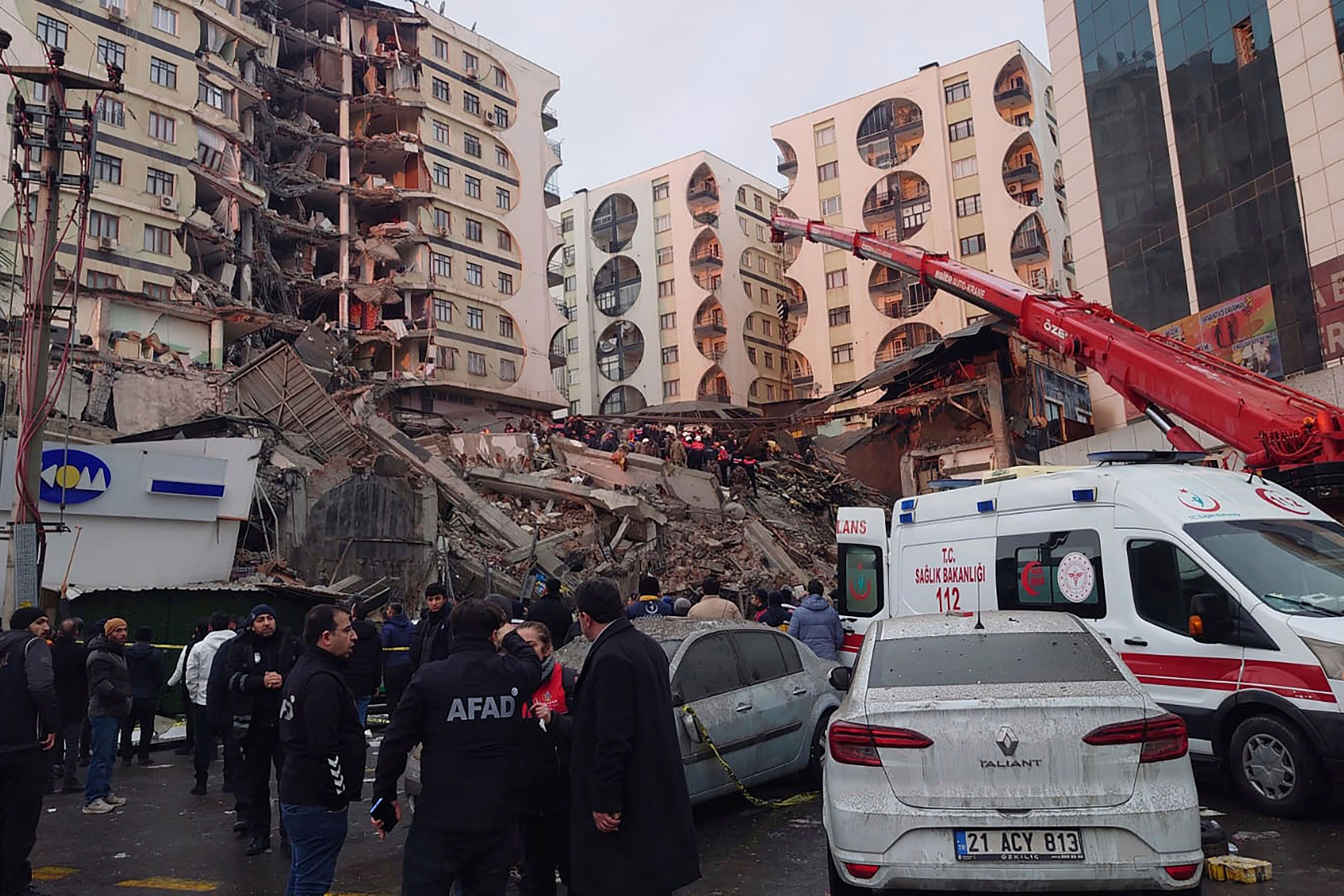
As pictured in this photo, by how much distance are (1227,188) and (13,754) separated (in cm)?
2877

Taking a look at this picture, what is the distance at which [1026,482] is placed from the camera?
8.41 m

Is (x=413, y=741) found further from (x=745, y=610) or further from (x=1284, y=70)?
(x=1284, y=70)

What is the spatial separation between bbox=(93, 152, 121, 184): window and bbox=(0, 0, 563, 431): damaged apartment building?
2.5 inches

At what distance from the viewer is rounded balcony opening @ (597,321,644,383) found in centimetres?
6862

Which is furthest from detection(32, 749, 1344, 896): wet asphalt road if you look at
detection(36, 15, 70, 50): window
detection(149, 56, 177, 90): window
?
detection(149, 56, 177, 90): window

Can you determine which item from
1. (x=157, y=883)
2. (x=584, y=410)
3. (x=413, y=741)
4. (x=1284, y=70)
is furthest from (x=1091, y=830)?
(x=584, y=410)

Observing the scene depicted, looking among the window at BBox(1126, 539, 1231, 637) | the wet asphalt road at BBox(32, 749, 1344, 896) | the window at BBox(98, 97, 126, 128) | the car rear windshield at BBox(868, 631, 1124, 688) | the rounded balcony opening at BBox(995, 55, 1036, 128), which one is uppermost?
the rounded balcony opening at BBox(995, 55, 1036, 128)

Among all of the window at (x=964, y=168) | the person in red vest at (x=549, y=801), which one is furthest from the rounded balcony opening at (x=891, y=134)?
the person in red vest at (x=549, y=801)

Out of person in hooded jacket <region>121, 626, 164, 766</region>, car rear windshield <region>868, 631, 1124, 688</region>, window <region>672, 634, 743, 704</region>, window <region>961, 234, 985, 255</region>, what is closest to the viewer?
car rear windshield <region>868, 631, 1124, 688</region>

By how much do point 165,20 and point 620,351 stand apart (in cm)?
3603

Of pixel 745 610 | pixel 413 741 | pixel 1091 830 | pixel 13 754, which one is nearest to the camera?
pixel 413 741

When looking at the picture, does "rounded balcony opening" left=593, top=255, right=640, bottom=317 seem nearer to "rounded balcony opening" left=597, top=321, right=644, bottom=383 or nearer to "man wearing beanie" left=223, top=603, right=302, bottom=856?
"rounded balcony opening" left=597, top=321, right=644, bottom=383

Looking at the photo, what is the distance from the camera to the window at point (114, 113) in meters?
37.3

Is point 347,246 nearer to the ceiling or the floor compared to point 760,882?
nearer to the ceiling
